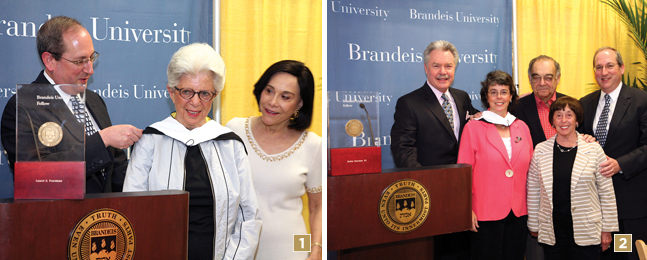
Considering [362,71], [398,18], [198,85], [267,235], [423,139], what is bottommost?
[267,235]

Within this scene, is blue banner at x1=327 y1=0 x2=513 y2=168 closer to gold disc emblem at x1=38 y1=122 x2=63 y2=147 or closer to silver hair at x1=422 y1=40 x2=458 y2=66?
silver hair at x1=422 y1=40 x2=458 y2=66

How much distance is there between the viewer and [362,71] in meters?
1.86

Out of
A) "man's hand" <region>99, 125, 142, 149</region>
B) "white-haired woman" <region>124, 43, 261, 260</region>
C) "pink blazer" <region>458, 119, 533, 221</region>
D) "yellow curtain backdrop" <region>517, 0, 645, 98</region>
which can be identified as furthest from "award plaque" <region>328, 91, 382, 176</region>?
"yellow curtain backdrop" <region>517, 0, 645, 98</region>

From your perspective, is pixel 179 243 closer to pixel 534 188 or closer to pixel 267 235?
pixel 267 235

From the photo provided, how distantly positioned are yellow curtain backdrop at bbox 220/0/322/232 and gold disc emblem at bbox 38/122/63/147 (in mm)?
538

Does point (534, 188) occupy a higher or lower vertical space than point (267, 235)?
higher

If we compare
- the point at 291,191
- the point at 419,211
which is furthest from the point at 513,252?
the point at 291,191

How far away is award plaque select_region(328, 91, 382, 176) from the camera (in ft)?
5.16

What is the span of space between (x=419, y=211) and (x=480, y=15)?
43.0 inches

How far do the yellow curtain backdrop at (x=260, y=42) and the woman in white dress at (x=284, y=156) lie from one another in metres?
0.04

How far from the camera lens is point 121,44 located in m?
1.47

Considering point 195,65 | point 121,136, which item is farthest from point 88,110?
point 195,65

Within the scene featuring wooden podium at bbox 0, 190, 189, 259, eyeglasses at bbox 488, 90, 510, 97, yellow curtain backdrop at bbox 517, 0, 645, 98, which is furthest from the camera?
yellow curtain backdrop at bbox 517, 0, 645, 98

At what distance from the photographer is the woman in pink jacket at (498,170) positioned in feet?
6.06
